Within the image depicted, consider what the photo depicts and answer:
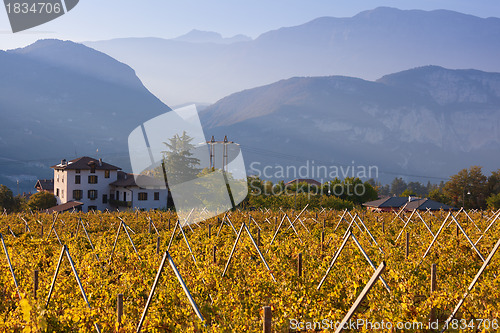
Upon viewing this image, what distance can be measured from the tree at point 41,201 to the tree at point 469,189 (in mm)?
48220

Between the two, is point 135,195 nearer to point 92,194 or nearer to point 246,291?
point 92,194

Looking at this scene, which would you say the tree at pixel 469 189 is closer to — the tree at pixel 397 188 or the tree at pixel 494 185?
the tree at pixel 494 185

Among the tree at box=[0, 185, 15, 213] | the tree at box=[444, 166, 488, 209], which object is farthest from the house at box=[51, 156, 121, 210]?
the tree at box=[444, 166, 488, 209]

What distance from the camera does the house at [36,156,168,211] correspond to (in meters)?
49.8

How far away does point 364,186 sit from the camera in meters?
63.8

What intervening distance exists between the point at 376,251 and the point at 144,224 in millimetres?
12569

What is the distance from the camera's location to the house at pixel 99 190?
4984cm

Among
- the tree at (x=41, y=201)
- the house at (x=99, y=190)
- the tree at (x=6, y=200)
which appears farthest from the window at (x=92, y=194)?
the tree at (x=6, y=200)

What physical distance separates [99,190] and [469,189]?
150 ft

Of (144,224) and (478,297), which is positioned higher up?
(478,297)

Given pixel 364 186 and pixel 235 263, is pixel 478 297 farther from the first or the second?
pixel 364 186

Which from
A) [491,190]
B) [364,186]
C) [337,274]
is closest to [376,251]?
[337,274]

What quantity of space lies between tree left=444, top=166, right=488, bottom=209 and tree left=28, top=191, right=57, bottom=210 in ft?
158

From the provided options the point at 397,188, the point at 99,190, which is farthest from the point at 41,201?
the point at 397,188
